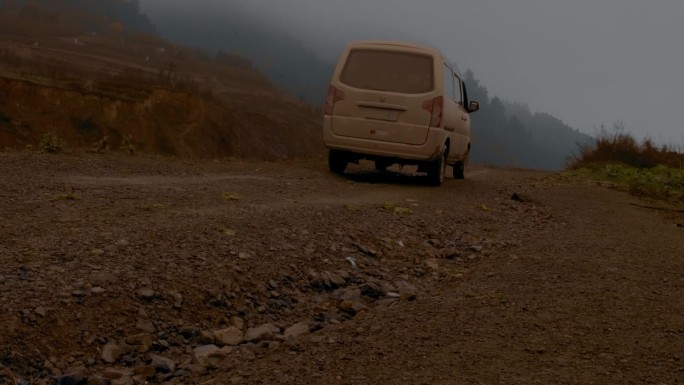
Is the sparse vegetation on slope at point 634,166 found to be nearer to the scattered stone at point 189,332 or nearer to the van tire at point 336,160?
the van tire at point 336,160

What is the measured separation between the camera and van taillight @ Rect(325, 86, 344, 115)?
10.3 meters

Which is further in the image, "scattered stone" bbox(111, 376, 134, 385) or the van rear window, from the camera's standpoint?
the van rear window

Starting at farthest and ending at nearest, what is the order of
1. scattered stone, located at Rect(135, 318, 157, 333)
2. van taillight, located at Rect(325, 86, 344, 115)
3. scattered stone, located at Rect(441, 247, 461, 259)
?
1. van taillight, located at Rect(325, 86, 344, 115)
2. scattered stone, located at Rect(441, 247, 461, 259)
3. scattered stone, located at Rect(135, 318, 157, 333)

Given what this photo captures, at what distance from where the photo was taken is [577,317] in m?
3.66

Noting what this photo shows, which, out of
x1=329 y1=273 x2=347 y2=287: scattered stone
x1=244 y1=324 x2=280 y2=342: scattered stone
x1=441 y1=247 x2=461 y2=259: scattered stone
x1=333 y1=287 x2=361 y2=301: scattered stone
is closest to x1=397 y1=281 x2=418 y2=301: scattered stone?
x1=333 y1=287 x2=361 y2=301: scattered stone

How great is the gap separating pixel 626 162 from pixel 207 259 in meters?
14.4

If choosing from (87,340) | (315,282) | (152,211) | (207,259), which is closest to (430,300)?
(315,282)

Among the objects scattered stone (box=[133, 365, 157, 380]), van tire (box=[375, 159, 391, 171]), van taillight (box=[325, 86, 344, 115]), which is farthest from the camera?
van tire (box=[375, 159, 391, 171])

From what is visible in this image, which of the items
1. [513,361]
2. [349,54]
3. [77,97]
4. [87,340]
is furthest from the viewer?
[77,97]

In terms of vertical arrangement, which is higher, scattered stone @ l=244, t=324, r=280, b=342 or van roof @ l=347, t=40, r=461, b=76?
van roof @ l=347, t=40, r=461, b=76

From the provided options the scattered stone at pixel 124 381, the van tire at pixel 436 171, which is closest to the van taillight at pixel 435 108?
the van tire at pixel 436 171

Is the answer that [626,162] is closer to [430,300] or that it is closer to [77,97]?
[430,300]

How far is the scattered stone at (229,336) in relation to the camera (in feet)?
11.6

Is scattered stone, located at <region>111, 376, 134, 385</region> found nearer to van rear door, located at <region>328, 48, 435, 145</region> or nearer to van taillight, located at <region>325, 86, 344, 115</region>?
van rear door, located at <region>328, 48, 435, 145</region>
